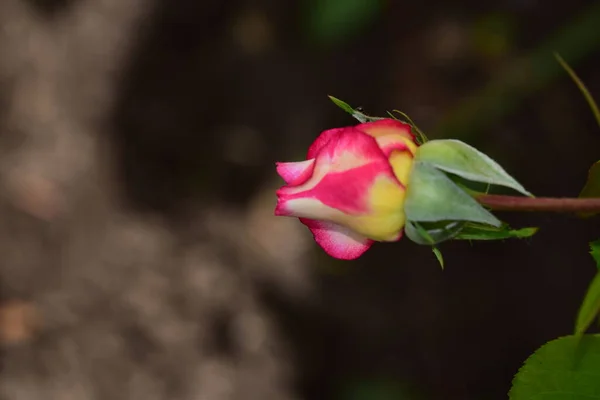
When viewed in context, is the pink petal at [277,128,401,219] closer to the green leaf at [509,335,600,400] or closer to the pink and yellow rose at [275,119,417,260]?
the pink and yellow rose at [275,119,417,260]

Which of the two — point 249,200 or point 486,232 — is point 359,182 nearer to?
point 486,232

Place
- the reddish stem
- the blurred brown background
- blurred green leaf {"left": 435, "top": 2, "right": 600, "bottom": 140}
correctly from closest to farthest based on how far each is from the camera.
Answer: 1. the reddish stem
2. blurred green leaf {"left": 435, "top": 2, "right": 600, "bottom": 140}
3. the blurred brown background

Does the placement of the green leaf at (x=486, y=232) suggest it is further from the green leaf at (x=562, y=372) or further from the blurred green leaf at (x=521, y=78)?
the blurred green leaf at (x=521, y=78)

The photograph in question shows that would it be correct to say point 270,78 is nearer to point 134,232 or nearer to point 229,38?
point 229,38

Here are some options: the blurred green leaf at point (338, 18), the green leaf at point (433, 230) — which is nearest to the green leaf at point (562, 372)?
the green leaf at point (433, 230)

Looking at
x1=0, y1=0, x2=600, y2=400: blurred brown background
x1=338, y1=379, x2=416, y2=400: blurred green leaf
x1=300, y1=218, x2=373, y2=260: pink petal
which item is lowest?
x1=338, y1=379, x2=416, y2=400: blurred green leaf

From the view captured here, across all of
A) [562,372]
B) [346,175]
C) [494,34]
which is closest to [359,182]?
[346,175]

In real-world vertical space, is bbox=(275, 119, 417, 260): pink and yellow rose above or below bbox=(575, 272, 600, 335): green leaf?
above

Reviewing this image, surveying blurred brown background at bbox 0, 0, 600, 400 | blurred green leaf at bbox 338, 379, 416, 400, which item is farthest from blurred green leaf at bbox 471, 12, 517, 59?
blurred green leaf at bbox 338, 379, 416, 400
